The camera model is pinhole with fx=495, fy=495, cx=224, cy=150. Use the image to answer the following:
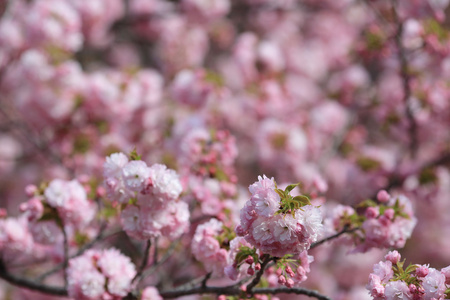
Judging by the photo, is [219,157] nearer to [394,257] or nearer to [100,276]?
[100,276]

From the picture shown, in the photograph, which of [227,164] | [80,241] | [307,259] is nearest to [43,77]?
[80,241]

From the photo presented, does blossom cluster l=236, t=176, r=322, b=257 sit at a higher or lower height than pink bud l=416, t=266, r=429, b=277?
higher

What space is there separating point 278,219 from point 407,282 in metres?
0.47

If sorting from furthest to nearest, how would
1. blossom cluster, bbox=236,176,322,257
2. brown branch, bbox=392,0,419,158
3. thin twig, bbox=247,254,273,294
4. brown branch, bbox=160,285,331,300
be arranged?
1. brown branch, bbox=392,0,419,158
2. brown branch, bbox=160,285,331,300
3. thin twig, bbox=247,254,273,294
4. blossom cluster, bbox=236,176,322,257

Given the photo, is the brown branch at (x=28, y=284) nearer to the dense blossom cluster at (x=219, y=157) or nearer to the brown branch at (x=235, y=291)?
the dense blossom cluster at (x=219, y=157)

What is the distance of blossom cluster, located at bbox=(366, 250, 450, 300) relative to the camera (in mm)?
1478

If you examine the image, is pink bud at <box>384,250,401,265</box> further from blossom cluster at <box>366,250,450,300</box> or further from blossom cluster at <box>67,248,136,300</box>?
blossom cluster at <box>67,248,136,300</box>

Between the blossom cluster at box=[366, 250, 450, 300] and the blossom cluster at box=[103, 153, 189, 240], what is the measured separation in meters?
0.73

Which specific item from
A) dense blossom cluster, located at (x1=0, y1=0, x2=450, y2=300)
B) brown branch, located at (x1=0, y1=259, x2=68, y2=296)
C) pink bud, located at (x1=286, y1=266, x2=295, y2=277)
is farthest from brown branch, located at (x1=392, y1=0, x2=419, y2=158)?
brown branch, located at (x1=0, y1=259, x2=68, y2=296)

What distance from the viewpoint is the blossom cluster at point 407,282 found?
148 cm

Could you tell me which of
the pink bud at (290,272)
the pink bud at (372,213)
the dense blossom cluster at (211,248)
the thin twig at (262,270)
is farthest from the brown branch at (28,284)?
the pink bud at (372,213)

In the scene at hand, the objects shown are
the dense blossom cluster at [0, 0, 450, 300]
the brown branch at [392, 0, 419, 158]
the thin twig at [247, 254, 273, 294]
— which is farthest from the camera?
the brown branch at [392, 0, 419, 158]

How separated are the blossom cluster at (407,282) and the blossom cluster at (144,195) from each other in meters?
0.73

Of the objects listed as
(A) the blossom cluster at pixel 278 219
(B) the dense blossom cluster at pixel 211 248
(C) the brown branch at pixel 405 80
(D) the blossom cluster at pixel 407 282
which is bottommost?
(D) the blossom cluster at pixel 407 282
